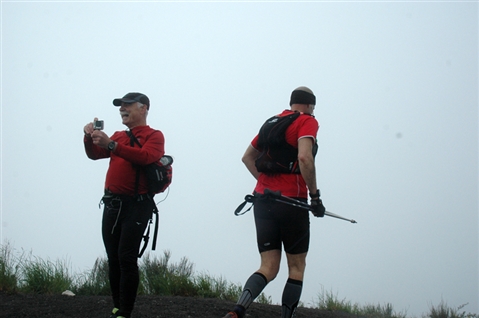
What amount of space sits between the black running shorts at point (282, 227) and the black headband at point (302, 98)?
3.08 feet

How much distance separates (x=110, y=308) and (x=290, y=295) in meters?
2.22

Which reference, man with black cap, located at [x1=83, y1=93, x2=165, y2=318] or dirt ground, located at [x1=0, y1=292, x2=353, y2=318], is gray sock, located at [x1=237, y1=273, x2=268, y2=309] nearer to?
man with black cap, located at [x1=83, y1=93, x2=165, y2=318]

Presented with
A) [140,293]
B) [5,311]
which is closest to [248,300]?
[5,311]

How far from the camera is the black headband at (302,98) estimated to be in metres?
5.56

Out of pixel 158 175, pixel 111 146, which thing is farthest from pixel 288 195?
pixel 111 146

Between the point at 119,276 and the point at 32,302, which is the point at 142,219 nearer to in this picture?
the point at 119,276

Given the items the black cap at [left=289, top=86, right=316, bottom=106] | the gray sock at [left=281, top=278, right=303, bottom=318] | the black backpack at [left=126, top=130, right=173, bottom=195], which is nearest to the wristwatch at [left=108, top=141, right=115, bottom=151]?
Answer: the black backpack at [left=126, top=130, right=173, bottom=195]

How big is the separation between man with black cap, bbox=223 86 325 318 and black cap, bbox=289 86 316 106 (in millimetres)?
144

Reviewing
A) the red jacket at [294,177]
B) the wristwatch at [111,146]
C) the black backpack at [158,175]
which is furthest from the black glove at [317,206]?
the wristwatch at [111,146]

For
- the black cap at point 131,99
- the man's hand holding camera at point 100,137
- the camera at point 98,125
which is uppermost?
the black cap at point 131,99

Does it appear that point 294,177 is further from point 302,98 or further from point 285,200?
point 302,98

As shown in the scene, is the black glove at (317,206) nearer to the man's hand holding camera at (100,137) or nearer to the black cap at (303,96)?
the black cap at (303,96)

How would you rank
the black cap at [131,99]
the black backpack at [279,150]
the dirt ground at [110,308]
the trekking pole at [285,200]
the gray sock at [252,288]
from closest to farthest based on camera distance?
the gray sock at [252,288] → the trekking pole at [285,200] → the black backpack at [279,150] → the black cap at [131,99] → the dirt ground at [110,308]

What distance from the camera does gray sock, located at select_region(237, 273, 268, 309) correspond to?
4.97 m
